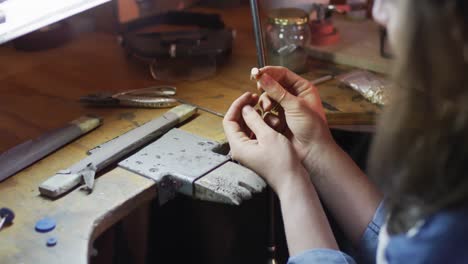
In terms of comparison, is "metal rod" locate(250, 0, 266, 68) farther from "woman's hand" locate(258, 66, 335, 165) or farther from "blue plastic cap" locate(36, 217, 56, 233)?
"blue plastic cap" locate(36, 217, 56, 233)

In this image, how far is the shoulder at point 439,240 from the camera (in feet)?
1.98

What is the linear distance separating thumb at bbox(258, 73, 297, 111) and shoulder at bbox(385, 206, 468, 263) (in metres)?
0.37

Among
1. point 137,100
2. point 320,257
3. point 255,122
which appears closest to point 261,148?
point 255,122

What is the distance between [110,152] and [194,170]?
0.47ft

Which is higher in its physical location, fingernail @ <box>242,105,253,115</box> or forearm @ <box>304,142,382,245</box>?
fingernail @ <box>242,105,253,115</box>

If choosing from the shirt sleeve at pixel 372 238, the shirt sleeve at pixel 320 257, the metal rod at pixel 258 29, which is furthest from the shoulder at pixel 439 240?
the metal rod at pixel 258 29

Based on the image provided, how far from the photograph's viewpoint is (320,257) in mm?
793

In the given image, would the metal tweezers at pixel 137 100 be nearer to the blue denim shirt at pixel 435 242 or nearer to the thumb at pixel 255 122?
the thumb at pixel 255 122

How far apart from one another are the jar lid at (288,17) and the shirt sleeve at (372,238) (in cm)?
47

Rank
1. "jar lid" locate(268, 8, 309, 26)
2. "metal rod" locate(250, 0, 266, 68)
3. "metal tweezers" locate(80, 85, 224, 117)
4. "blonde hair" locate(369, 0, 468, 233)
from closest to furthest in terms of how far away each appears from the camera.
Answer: "blonde hair" locate(369, 0, 468, 233), "metal rod" locate(250, 0, 266, 68), "metal tweezers" locate(80, 85, 224, 117), "jar lid" locate(268, 8, 309, 26)

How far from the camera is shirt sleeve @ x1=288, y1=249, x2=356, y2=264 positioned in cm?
79

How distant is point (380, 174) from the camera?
63 cm

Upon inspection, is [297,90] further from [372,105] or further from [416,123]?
[416,123]

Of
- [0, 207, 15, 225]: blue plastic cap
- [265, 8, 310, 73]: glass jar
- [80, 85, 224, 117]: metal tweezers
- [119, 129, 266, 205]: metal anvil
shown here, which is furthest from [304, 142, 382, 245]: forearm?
[0, 207, 15, 225]: blue plastic cap
